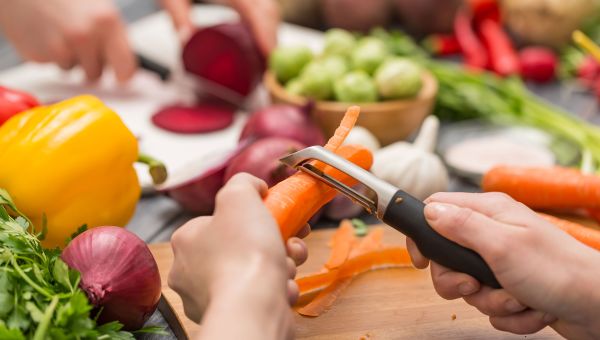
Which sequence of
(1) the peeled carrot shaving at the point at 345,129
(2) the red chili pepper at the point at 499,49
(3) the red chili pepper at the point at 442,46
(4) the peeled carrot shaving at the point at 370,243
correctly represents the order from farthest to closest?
1. (3) the red chili pepper at the point at 442,46
2. (2) the red chili pepper at the point at 499,49
3. (4) the peeled carrot shaving at the point at 370,243
4. (1) the peeled carrot shaving at the point at 345,129

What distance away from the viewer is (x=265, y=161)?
136 cm

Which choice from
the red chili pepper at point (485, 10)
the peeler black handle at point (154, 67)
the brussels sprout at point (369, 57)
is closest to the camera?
the brussels sprout at point (369, 57)

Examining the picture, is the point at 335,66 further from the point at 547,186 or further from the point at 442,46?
the point at 442,46

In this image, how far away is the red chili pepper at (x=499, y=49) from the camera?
2.27 m

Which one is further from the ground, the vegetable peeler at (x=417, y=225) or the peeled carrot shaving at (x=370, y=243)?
the vegetable peeler at (x=417, y=225)

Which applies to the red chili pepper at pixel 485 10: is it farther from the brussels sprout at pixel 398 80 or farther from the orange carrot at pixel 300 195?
the orange carrot at pixel 300 195

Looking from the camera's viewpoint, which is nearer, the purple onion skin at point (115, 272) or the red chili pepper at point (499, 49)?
the purple onion skin at point (115, 272)

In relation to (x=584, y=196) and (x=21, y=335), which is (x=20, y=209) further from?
(x=584, y=196)

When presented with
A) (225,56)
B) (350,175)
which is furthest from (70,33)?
(350,175)

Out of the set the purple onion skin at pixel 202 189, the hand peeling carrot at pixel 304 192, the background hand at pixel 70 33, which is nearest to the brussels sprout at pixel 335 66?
the purple onion skin at pixel 202 189

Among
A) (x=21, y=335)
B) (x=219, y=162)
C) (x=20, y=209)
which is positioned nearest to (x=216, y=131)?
(x=219, y=162)

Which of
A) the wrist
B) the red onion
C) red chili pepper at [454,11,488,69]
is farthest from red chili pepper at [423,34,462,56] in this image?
the wrist

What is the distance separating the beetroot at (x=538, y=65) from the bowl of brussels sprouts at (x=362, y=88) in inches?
24.2

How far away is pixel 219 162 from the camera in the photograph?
146 cm
